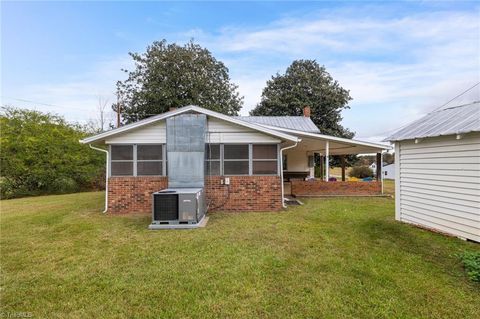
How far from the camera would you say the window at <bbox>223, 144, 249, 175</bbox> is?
8.83 m

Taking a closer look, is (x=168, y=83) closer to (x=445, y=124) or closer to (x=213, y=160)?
(x=213, y=160)

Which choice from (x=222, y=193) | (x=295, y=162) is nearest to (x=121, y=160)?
(x=222, y=193)

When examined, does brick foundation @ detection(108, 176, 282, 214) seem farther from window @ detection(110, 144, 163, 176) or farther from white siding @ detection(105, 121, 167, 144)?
white siding @ detection(105, 121, 167, 144)

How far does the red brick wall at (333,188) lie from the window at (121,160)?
286 inches

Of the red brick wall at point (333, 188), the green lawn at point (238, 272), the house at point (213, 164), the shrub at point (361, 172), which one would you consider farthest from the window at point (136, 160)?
the shrub at point (361, 172)

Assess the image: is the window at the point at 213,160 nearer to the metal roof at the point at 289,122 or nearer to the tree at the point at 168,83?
the metal roof at the point at 289,122

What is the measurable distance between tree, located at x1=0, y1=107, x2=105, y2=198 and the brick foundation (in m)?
9.98

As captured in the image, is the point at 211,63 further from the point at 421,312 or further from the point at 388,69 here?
the point at 421,312

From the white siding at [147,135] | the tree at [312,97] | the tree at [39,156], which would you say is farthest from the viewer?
the tree at [312,97]

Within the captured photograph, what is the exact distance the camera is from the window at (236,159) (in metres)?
8.83

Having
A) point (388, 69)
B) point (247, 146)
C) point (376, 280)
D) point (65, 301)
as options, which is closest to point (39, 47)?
point (247, 146)

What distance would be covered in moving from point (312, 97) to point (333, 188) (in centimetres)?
1555

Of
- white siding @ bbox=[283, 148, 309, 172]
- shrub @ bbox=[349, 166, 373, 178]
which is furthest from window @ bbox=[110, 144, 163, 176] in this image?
shrub @ bbox=[349, 166, 373, 178]

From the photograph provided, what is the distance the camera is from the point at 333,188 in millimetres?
12195
